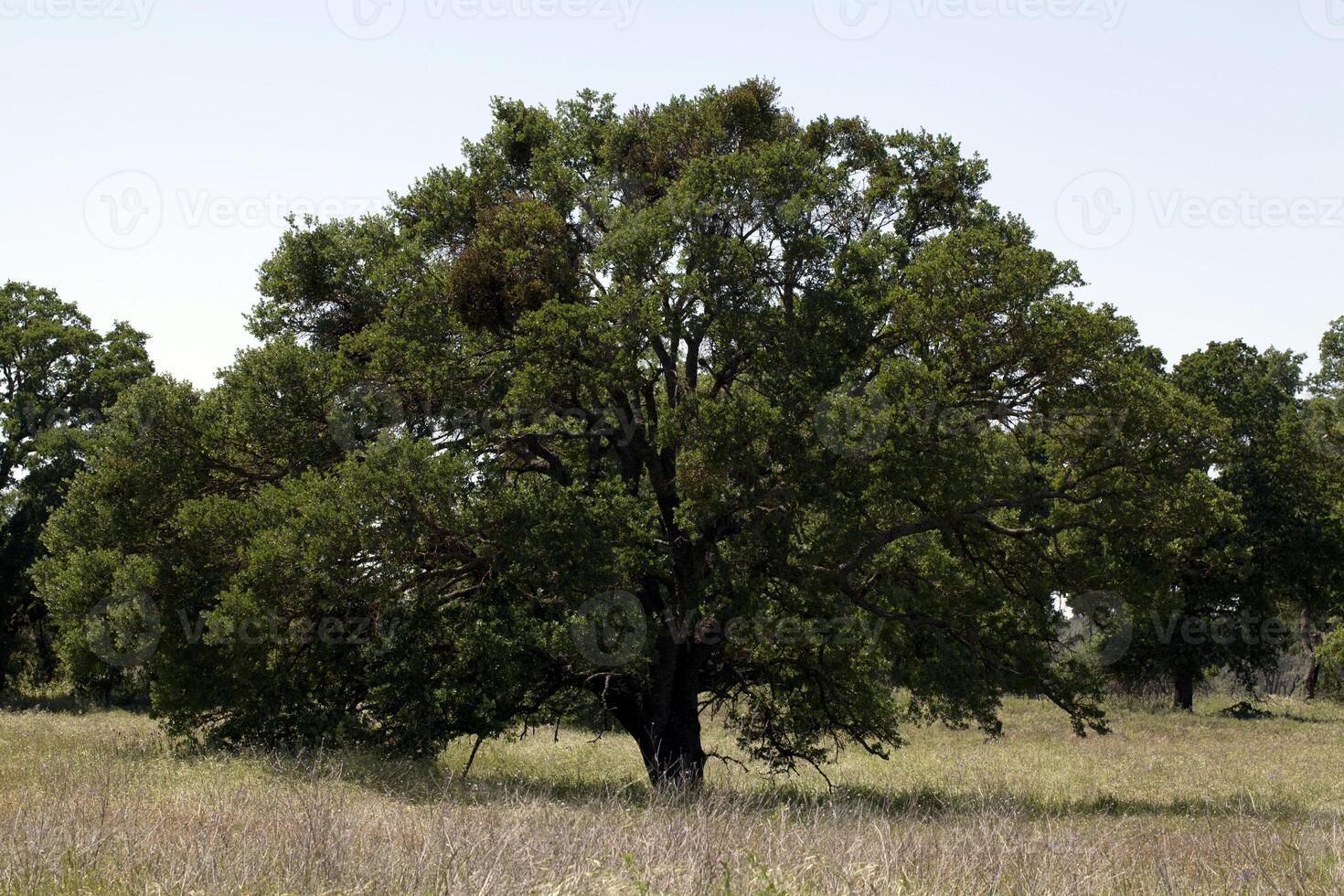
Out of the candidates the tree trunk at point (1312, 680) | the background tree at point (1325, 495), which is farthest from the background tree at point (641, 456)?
the tree trunk at point (1312, 680)

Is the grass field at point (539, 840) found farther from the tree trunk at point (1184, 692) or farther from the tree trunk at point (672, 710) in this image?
the tree trunk at point (1184, 692)

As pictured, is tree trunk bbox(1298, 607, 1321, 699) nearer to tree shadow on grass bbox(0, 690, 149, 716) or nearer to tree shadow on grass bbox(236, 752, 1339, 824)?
tree shadow on grass bbox(236, 752, 1339, 824)

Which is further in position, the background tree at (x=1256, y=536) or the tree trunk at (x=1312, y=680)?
the tree trunk at (x=1312, y=680)

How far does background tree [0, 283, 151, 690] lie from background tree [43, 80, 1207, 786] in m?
18.9

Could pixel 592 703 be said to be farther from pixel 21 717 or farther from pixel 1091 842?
pixel 21 717

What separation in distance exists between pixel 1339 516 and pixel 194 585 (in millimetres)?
37140

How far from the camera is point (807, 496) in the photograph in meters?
14.8

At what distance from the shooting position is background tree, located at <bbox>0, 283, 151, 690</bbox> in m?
36.5

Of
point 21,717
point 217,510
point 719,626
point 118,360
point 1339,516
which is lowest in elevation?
point 21,717

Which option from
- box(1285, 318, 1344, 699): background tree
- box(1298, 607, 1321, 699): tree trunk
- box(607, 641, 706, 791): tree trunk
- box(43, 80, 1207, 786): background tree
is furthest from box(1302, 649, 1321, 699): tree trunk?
box(607, 641, 706, 791): tree trunk

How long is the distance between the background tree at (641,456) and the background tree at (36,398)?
18.9 meters

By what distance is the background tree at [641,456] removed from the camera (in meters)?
15.1

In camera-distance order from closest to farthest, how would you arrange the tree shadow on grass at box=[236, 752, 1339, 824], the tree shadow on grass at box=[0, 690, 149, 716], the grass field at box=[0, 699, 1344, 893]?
the grass field at box=[0, 699, 1344, 893] < the tree shadow on grass at box=[236, 752, 1339, 824] < the tree shadow on grass at box=[0, 690, 149, 716]

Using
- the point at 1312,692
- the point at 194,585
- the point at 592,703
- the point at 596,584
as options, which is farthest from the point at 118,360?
the point at 1312,692
